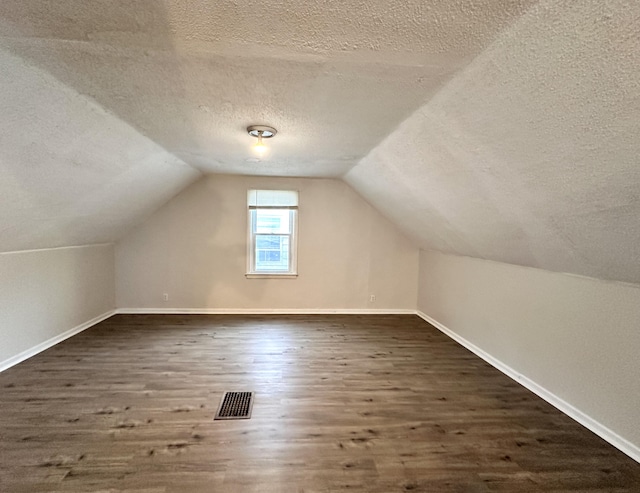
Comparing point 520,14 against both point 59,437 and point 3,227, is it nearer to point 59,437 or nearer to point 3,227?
point 59,437

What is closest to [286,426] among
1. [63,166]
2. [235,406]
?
[235,406]

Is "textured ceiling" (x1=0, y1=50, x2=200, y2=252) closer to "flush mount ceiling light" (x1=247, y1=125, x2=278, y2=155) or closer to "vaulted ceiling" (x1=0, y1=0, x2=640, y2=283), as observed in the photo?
"vaulted ceiling" (x1=0, y1=0, x2=640, y2=283)

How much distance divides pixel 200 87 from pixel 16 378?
123 inches

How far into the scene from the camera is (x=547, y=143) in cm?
153

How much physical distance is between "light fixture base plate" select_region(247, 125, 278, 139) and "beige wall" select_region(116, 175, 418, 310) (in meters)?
2.47

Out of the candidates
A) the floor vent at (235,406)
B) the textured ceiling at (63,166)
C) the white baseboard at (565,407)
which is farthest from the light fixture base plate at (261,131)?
the white baseboard at (565,407)

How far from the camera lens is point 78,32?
1287mm

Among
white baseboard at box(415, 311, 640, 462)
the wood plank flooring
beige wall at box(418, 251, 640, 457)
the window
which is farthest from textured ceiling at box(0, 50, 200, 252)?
white baseboard at box(415, 311, 640, 462)

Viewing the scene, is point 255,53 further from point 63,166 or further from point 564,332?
point 564,332

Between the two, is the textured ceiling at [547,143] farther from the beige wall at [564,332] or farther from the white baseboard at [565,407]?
the white baseboard at [565,407]

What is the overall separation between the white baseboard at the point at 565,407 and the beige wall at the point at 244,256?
5.75ft

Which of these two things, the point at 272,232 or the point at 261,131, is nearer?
the point at 261,131

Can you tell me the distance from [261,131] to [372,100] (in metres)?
0.94

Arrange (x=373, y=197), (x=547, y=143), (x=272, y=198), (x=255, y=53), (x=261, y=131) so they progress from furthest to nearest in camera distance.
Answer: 1. (x=272, y=198)
2. (x=373, y=197)
3. (x=261, y=131)
4. (x=547, y=143)
5. (x=255, y=53)
